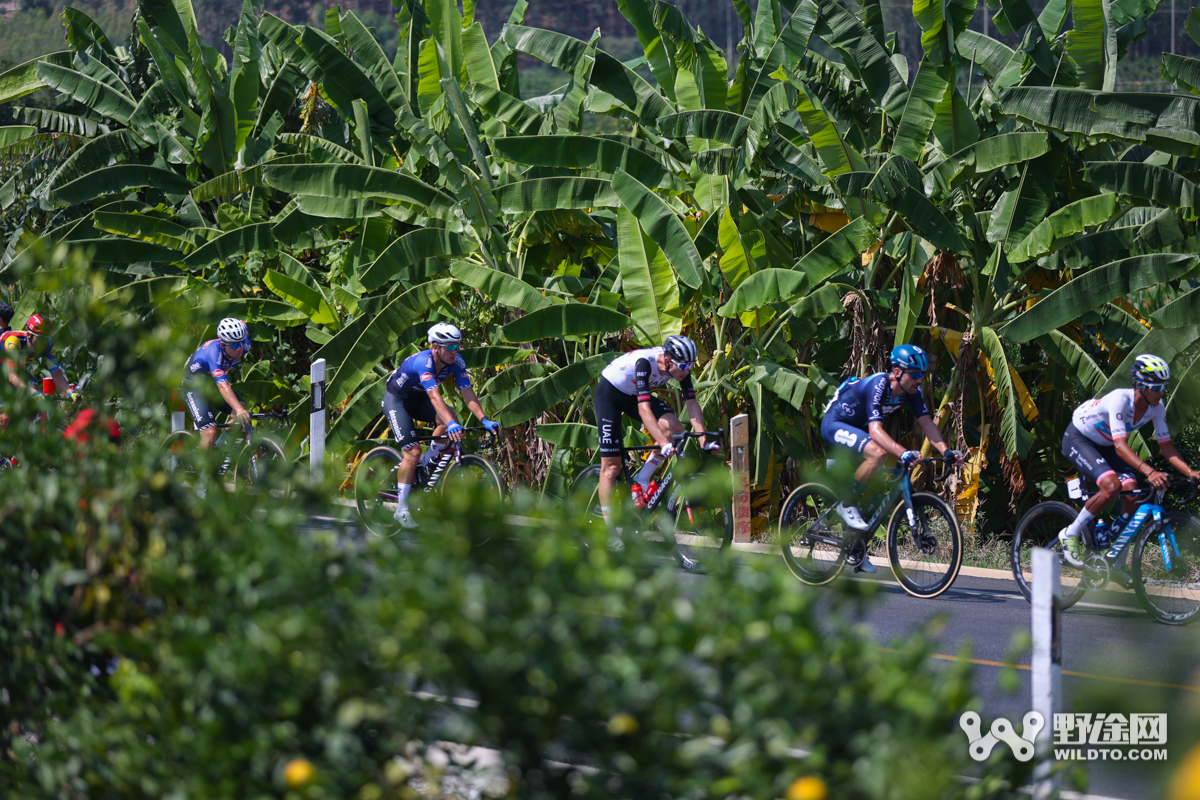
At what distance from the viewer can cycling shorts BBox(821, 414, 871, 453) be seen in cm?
920

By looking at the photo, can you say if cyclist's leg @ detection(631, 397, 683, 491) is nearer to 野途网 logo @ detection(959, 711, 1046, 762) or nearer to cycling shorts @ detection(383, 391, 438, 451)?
cycling shorts @ detection(383, 391, 438, 451)

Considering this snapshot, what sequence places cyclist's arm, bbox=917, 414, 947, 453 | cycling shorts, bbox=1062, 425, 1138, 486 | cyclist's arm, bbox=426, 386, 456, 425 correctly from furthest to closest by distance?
1. cyclist's arm, bbox=426, 386, 456, 425
2. cyclist's arm, bbox=917, 414, 947, 453
3. cycling shorts, bbox=1062, 425, 1138, 486

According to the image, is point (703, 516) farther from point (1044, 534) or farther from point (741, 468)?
point (1044, 534)

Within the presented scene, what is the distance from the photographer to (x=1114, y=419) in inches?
334

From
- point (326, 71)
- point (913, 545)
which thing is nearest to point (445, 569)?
point (913, 545)

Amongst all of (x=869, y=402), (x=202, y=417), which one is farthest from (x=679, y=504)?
(x=202, y=417)

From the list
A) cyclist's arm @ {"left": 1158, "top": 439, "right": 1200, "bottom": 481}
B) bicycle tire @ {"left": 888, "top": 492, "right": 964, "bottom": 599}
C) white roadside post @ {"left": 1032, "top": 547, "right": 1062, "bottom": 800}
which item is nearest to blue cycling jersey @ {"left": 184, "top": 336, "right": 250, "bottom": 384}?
bicycle tire @ {"left": 888, "top": 492, "right": 964, "bottom": 599}

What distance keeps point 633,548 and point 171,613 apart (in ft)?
4.14

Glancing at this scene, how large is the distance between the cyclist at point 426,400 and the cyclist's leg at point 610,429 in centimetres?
128

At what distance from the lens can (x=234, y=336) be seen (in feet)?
38.7

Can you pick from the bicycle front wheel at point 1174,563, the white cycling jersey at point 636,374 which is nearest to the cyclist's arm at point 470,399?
the white cycling jersey at point 636,374

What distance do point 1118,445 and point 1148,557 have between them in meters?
0.87

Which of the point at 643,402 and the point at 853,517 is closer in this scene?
the point at 853,517

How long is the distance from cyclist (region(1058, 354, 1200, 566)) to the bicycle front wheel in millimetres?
292
